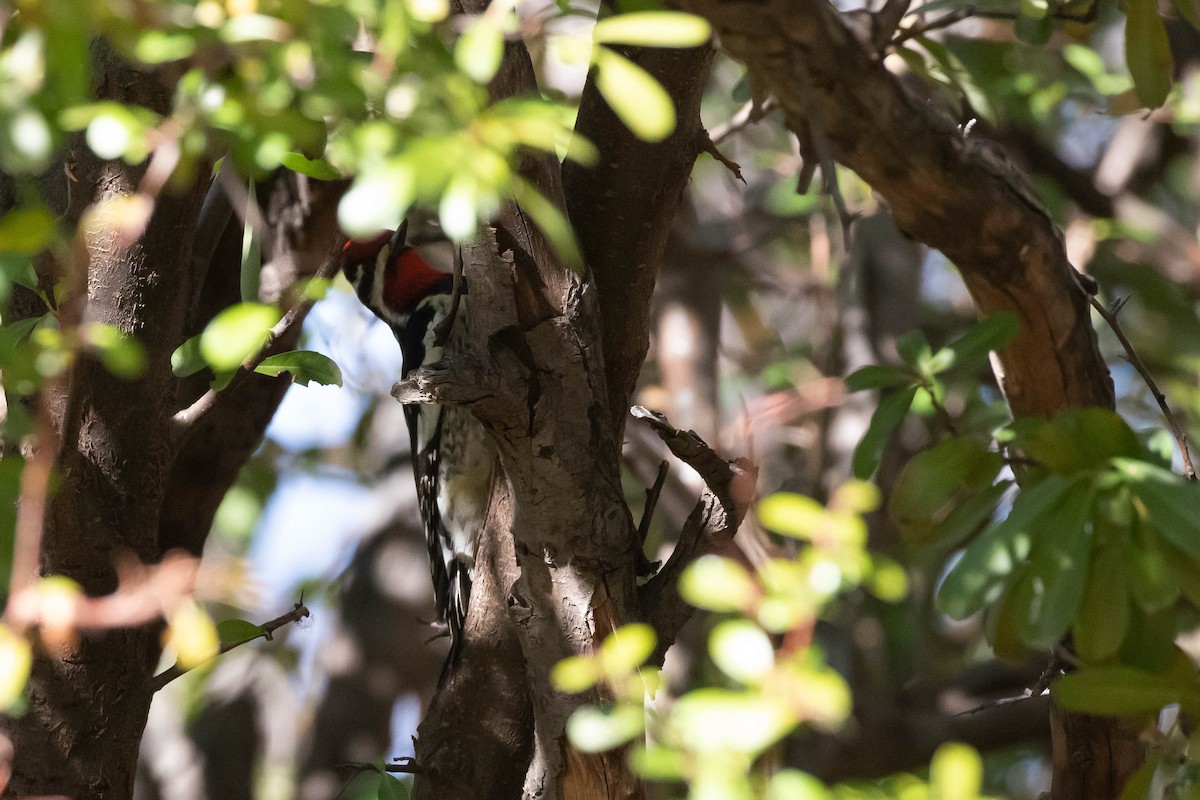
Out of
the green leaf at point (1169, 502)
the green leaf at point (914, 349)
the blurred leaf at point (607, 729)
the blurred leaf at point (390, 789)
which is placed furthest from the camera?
the blurred leaf at point (390, 789)

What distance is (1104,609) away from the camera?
1.17 meters

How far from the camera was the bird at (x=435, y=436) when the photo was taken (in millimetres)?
2686

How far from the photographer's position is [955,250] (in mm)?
1495

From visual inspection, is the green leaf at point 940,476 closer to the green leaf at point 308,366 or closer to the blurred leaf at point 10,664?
the green leaf at point 308,366

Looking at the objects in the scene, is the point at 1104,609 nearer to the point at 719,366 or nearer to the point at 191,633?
the point at 191,633

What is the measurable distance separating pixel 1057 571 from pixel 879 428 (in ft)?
1.43

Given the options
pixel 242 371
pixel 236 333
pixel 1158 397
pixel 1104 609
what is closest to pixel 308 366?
pixel 242 371

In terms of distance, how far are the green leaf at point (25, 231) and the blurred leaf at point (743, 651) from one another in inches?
24.6

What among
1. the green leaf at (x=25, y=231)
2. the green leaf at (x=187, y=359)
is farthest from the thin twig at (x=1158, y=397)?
the green leaf at (x=25, y=231)

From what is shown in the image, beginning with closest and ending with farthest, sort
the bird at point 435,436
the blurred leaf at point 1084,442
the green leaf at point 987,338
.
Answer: the blurred leaf at point 1084,442, the green leaf at point 987,338, the bird at point 435,436

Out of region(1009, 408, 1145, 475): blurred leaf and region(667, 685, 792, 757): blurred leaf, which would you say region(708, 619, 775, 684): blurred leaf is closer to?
region(667, 685, 792, 757): blurred leaf

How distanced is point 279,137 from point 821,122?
57cm

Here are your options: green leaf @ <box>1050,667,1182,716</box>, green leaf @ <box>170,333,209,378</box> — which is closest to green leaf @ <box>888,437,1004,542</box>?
green leaf @ <box>1050,667,1182,716</box>

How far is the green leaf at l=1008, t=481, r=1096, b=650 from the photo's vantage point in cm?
112
